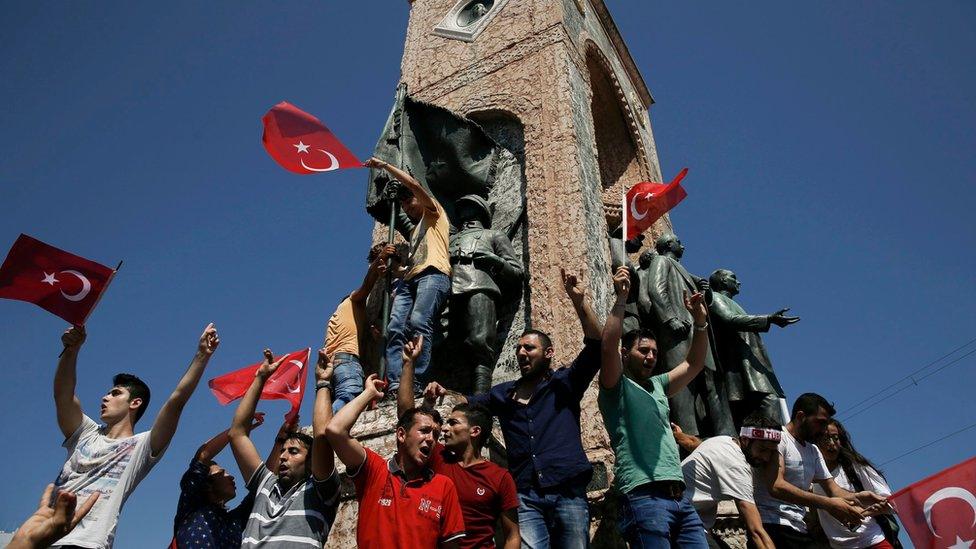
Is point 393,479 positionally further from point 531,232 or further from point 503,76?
point 503,76

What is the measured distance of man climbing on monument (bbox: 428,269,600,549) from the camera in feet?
10.6

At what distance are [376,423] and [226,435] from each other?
1.00 m

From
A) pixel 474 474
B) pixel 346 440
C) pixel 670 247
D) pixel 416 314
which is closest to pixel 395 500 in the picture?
pixel 346 440

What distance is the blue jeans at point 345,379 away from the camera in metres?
5.15

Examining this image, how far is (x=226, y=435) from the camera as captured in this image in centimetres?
363

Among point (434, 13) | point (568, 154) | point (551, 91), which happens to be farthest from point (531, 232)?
point (434, 13)

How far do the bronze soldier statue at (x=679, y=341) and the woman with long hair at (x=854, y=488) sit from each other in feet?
6.84

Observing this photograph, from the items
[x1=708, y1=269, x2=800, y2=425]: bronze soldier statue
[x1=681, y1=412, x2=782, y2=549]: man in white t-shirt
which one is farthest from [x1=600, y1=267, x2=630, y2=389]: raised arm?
[x1=708, y1=269, x2=800, y2=425]: bronze soldier statue

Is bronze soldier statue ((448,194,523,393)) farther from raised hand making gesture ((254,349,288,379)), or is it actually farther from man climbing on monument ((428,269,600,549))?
raised hand making gesture ((254,349,288,379))

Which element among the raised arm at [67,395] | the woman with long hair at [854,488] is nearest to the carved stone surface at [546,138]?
the woman with long hair at [854,488]

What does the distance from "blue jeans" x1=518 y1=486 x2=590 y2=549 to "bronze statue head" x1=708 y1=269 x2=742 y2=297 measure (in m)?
4.98

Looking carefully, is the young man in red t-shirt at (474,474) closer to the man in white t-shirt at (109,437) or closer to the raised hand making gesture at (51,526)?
the man in white t-shirt at (109,437)

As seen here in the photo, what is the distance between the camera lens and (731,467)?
3650mm

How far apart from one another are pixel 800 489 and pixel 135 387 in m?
3.63
